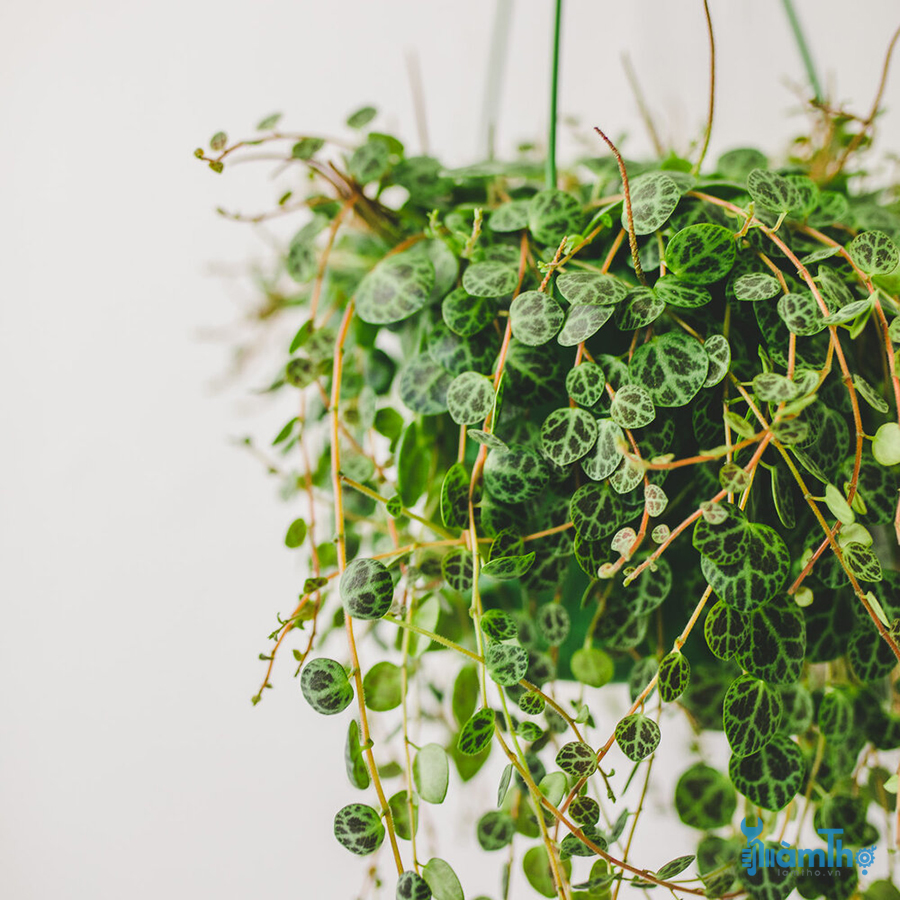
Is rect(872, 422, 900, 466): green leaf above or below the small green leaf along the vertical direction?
below

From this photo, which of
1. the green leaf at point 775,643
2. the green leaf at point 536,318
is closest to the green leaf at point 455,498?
the green leaf at point 536,318

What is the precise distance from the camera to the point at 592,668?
1.91 feet

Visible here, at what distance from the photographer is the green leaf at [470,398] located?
0.50 metres

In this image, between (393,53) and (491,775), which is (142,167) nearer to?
(393,53)

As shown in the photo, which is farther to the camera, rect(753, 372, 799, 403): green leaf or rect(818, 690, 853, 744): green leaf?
rect(818, 690, 853, 744): green leaf

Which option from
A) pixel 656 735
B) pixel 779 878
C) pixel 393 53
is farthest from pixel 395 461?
pixel 393 53

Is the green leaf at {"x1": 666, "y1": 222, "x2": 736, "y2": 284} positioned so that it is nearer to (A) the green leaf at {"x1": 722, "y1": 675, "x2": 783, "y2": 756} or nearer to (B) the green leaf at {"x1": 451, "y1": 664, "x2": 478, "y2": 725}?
(A) the green leaf at {"x1": 722, "y1": 675, "x2": 783, "y2": 756}

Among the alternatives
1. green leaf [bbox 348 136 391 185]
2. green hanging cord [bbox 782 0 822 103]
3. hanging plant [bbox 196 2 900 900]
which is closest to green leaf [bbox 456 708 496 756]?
hanging plant [bbox 196 2 900 900]

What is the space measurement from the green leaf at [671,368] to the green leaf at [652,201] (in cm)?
8

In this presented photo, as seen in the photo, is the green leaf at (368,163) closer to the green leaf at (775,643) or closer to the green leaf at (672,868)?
the green leaf at (775,643)

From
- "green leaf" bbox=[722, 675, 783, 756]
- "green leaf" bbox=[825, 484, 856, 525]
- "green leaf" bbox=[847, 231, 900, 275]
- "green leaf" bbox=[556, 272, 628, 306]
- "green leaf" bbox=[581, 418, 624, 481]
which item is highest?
"green leaf" bbox=[847, 231, 900, 275]

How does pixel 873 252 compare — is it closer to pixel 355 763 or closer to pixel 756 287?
pixel 756 287

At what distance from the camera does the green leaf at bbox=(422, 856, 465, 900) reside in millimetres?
474

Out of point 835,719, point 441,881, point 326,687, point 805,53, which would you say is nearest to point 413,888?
point 441,881
